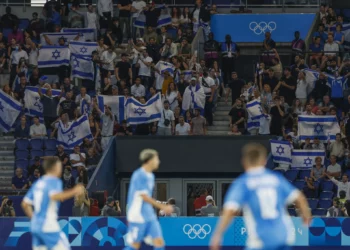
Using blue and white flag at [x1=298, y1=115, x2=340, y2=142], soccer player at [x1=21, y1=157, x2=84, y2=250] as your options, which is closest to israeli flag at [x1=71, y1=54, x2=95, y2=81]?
blue and white flag at [x1=298, y1=115, x2=340, y2=142]

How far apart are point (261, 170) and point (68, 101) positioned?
20859 mm

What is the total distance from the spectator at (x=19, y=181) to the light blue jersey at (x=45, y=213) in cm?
1605

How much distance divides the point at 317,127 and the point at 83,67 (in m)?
8.02

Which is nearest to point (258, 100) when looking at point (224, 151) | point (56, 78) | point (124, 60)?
point (224, 151)

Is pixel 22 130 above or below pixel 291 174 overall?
above

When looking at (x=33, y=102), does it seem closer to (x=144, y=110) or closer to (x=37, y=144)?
(x=37, y=144)

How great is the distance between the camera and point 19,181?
33625 mm

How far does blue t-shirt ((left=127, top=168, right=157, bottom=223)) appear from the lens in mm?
18547

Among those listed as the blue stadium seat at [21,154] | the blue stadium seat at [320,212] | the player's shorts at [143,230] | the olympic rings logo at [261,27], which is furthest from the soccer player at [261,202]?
the olympic rings logo at [261,27]

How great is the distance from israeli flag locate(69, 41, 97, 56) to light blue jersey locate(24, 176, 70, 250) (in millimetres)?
21278

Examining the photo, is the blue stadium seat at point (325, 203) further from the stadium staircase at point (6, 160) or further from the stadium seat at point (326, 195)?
the stadium staircase at point (6, 160)

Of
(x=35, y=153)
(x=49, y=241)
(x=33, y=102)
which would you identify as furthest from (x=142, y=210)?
(x=33, y=102)

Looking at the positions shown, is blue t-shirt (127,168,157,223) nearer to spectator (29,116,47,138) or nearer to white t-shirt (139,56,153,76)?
spectator (29,116,47,138)

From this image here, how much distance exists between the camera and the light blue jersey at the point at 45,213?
17.2 metres
